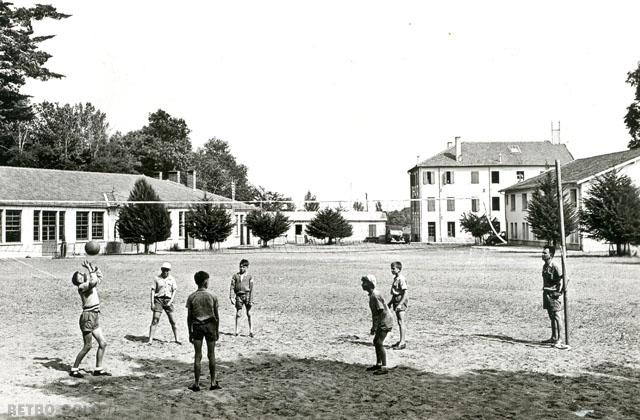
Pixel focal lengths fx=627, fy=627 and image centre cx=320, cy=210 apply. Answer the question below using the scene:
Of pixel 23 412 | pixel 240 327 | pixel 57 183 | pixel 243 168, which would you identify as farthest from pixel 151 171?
pixel 23 412

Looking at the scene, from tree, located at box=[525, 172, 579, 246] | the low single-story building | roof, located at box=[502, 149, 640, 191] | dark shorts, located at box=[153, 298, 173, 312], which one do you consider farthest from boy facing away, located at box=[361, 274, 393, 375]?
the low single-story building

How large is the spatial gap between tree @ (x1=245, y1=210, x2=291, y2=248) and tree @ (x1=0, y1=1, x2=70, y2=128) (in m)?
19.3

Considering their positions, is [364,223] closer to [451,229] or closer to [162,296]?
[451,229]

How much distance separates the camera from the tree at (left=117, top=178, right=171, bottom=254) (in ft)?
142

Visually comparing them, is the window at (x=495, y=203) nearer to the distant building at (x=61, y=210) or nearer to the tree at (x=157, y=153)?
the distant building at (x=61, y=210)

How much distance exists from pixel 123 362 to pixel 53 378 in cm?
130

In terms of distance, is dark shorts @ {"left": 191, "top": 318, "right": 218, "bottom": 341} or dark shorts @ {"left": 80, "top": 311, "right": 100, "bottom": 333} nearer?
dark shorts @ {"left": 191, "top": 318, "right": 218, "bottom": 341}

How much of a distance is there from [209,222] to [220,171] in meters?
53.4

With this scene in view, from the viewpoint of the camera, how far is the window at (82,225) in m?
44.5

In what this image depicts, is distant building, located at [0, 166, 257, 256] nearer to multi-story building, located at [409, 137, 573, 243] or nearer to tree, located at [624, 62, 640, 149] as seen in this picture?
multi-story building, located at [409, 137, 573, 243]

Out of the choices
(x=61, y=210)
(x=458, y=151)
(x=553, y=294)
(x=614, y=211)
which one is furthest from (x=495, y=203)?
(x=553, y=294)

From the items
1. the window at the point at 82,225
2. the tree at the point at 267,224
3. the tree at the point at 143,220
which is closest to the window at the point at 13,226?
the window at the point at 82,225

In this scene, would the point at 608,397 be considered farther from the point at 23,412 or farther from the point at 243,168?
the point at 243,168

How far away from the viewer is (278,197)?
75562 mm
